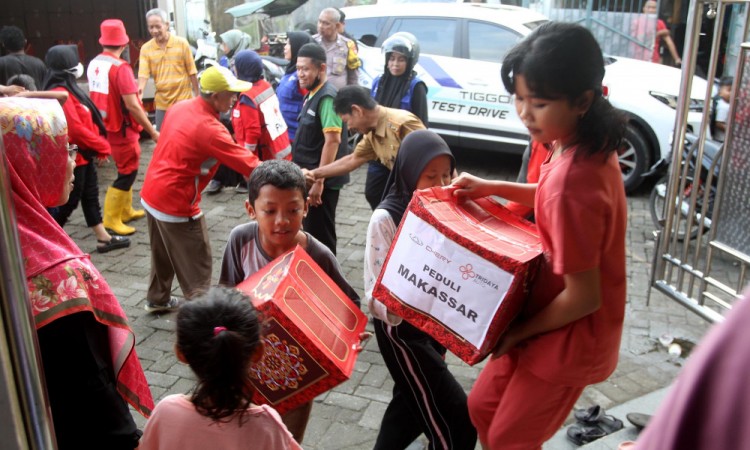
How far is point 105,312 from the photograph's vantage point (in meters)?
2.19

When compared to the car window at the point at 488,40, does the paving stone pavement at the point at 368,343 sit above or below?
below

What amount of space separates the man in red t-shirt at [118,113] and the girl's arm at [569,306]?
205 inches

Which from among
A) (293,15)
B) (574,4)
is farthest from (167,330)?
(293,15)

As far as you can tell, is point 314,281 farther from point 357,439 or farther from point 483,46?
point 483,46

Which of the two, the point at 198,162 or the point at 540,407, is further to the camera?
the point at 198,162

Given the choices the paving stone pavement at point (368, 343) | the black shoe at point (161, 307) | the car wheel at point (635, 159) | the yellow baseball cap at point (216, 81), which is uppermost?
the yellow baseball cap at point (216, 81)

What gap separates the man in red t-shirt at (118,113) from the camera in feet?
21.5

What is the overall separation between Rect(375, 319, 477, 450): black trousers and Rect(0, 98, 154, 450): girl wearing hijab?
3.26ft

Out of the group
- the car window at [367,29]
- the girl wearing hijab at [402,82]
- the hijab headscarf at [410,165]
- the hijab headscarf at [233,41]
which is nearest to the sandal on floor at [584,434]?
the hijab headscarf at [410,165]

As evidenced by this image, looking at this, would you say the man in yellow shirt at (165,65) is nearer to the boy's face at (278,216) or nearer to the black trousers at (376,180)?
the black trousers at (376,180)

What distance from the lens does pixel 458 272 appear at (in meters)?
2.17

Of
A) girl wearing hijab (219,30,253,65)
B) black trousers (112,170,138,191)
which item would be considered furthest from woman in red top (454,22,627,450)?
girl wearing hijab (219,30,253,65)

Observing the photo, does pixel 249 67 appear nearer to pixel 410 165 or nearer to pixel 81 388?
pixel 410 165

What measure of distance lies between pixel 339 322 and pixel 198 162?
2.23m
